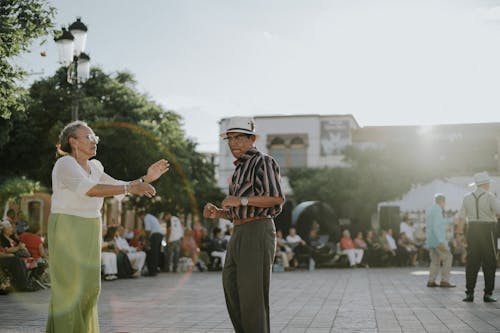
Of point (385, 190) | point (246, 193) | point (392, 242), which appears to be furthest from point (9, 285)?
point (385, 190)

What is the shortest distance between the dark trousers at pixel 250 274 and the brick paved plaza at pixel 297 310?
239 centimetres

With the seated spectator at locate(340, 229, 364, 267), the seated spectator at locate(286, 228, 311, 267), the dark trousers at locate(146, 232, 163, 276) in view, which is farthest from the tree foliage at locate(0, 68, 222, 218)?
the dark trousers at locate(146, 232, 163, 276)

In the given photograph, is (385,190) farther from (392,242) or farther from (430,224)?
(430,224)

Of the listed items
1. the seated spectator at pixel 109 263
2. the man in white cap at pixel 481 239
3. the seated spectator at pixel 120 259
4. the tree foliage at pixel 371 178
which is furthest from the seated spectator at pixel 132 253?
the tree foliage at pixel 371 178

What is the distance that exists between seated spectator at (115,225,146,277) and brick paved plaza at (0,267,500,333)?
357cm

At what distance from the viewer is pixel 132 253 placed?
18.0 m

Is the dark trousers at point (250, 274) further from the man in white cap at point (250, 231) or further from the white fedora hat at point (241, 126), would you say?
the white fedora hat at point (241, 126)

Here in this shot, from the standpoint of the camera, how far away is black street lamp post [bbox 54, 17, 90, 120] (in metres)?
13.2

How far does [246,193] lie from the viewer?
4.94 metres

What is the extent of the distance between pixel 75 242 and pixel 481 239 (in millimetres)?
7615

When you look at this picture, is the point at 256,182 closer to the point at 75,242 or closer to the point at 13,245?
the point at 75,242

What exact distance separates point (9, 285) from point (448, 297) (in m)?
7.54

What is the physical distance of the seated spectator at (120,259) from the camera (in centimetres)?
1703

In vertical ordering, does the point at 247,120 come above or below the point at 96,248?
above
